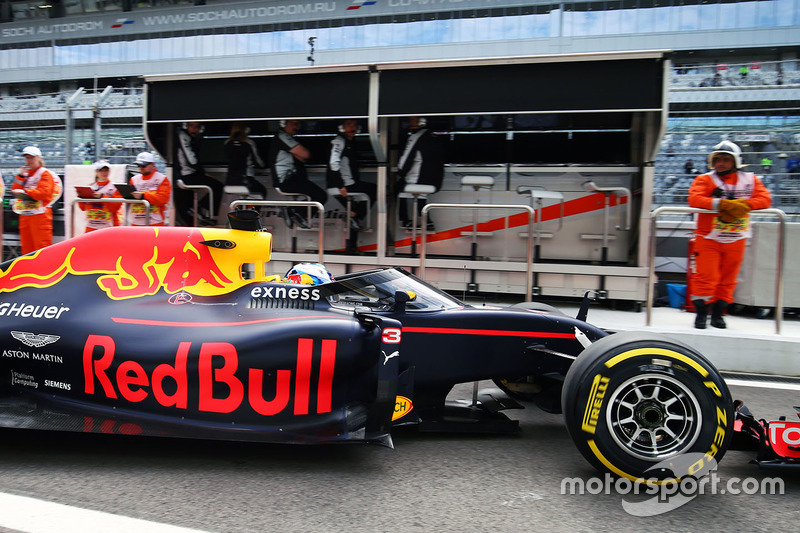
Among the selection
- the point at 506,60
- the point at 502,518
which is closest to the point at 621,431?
the point at 502,518

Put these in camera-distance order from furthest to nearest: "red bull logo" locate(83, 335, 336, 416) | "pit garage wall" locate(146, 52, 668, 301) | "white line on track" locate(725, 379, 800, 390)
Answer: "pit garage wall" locate(146, 52, 668, 301), "white line on track" locate(725, 379, 800, 390), "red bull logo" locate(83, 335, 336, 416)

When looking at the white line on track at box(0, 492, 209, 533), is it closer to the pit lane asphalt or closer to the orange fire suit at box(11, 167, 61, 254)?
the pit lane asphalt

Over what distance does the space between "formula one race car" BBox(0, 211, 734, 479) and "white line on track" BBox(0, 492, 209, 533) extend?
1.80 feet

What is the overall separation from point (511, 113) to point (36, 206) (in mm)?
6508

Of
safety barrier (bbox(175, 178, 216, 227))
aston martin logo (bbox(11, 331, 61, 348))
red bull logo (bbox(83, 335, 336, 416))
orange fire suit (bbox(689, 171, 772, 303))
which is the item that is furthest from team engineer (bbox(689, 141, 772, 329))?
safety barrier (bbox(175, 178, 216, 227))

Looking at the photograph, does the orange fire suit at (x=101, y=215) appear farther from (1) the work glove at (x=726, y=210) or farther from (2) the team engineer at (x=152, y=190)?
(1) the work glove at (x=726, y=210)

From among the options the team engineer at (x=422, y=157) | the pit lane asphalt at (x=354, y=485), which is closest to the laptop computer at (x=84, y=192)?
the team engineer at (x=422, y=157)

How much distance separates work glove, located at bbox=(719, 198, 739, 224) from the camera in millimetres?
5906

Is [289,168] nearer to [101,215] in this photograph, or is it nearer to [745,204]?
[101,215]

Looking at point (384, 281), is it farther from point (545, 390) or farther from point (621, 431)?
point (621, 431)

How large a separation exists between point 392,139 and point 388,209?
36.1 inches

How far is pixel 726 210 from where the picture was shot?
5949mm

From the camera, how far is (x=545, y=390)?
379 centimetres

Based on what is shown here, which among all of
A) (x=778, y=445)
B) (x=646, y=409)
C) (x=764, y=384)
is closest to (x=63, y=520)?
(x=646, y=409)
